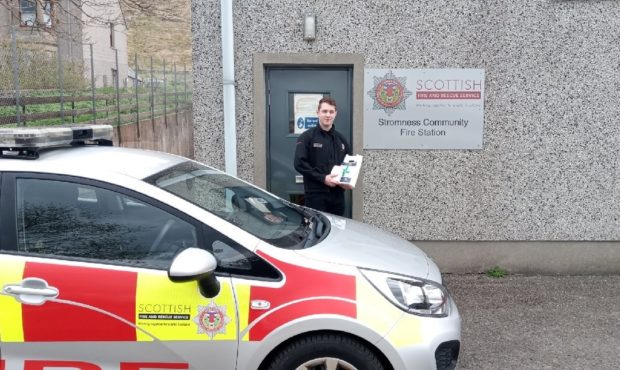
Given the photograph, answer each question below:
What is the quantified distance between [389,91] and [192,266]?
382 cm

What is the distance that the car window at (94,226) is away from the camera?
10.6 feet

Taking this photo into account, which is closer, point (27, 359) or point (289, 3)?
point (27, 359)

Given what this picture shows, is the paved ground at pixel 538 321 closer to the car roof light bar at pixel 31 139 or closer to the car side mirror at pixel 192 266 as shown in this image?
the car side mirror at pixel 192 266

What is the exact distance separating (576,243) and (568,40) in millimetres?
2066

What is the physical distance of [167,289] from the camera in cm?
309

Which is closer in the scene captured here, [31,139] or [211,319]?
[211,319]

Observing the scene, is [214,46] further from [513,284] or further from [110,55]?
[110,55]

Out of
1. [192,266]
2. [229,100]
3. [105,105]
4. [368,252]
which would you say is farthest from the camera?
[105,105]

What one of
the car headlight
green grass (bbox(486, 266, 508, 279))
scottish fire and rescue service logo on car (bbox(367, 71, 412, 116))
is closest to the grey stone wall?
scottish fire and rescue service logo on car (bbox(367, 71, 412, 116))

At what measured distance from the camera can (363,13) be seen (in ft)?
20.3

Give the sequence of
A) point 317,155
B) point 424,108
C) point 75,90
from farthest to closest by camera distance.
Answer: point 75,90
point 424,108
point 317,155

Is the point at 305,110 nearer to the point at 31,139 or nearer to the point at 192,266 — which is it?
the point at 31,139

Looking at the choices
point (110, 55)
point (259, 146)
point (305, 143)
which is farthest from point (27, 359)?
point (110, 55)

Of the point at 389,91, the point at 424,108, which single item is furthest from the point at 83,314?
the point at 424,108
